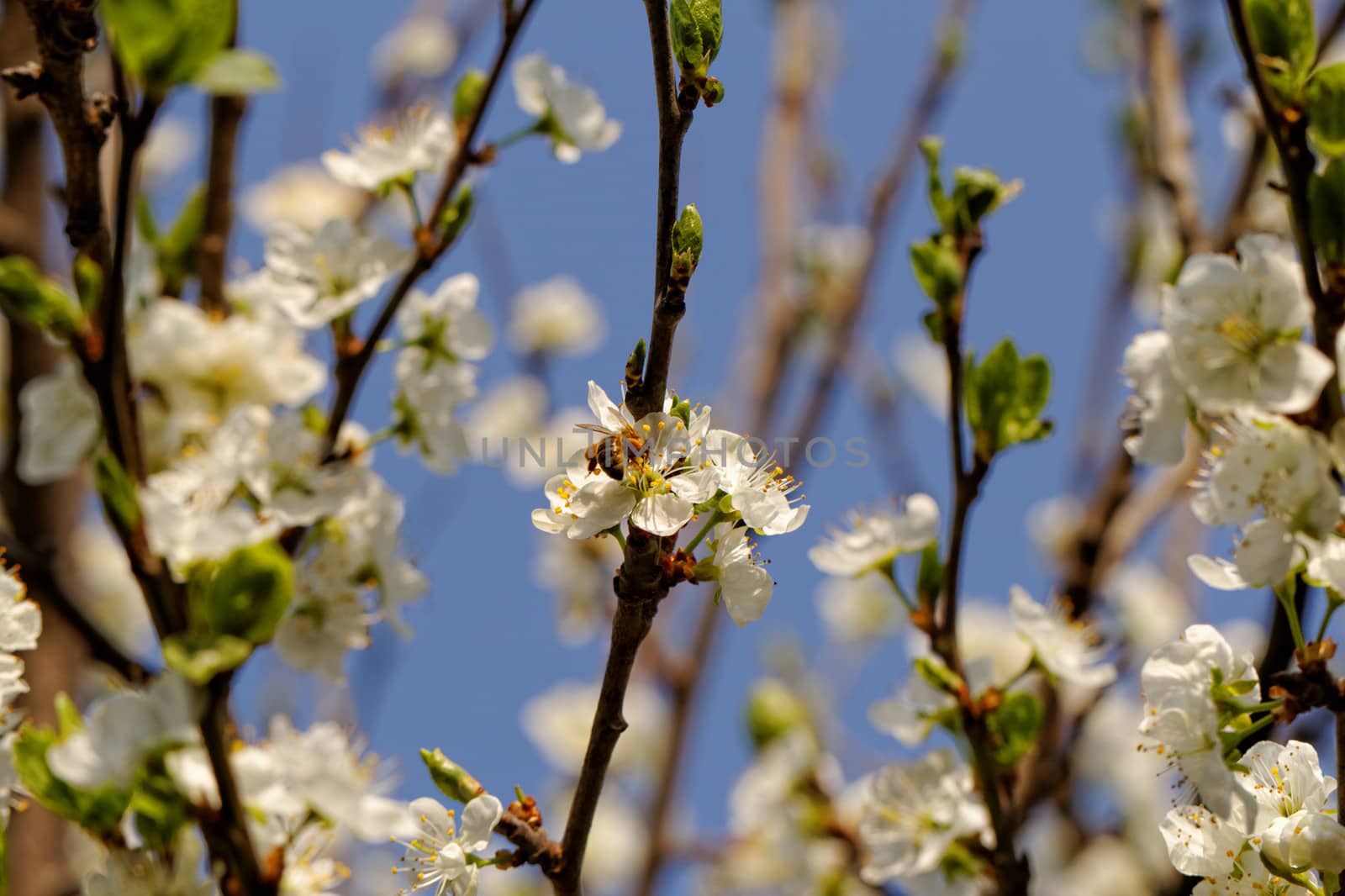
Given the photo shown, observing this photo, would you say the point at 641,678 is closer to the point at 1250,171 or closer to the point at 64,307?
the point at 1250,171

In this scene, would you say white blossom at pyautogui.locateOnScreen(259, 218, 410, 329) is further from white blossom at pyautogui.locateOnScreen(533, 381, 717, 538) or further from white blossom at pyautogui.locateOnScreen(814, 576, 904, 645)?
white blossom at pyautogui.locateOnScreen(814, 576, 904, 645)

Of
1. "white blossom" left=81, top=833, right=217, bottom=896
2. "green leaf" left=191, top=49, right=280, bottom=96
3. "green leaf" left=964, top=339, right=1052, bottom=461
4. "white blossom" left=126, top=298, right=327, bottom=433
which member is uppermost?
"white blossom" left=126, top=298, right=327, bottom=433

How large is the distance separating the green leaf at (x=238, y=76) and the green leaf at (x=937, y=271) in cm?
74

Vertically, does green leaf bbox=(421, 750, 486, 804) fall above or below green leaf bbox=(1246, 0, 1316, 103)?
below

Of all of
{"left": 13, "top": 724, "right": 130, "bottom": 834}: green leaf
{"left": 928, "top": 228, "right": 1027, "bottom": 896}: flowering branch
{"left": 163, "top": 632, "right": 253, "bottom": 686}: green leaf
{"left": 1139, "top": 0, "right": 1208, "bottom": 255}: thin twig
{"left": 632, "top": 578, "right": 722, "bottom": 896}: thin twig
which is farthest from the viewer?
{"left": 632, "top": 578, "right": 722, "bottom": 896}: thin twig

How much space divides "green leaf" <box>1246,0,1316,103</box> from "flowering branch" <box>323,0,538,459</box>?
757 millimetres

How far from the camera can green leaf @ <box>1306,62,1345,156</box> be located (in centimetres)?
100

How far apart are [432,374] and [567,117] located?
38 centimetres

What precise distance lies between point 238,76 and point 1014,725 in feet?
3.38

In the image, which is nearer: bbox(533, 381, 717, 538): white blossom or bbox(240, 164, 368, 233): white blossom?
bbox(533, 381, 717, 538): white blossom

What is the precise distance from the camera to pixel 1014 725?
1.38 meters

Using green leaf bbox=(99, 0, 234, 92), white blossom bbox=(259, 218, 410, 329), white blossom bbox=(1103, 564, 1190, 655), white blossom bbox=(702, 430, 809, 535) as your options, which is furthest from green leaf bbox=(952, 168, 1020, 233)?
white blossom bbox=(1103, 564, 1190, 655)

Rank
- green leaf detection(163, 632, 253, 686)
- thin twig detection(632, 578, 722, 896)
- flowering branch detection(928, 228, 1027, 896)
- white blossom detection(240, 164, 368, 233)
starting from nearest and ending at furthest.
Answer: green leaf detection(163, 632, 253, 686), flowering branch detection(928, 228, 1027, 896), thin twig detection(632, 578, 722, 896), white blossom detection(240, 164, 368, 233)

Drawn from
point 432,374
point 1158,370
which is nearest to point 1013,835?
point 1158,370
